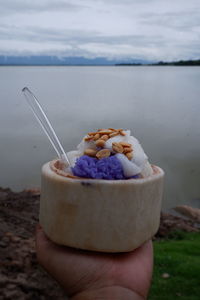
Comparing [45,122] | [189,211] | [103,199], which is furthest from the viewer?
[189,211]

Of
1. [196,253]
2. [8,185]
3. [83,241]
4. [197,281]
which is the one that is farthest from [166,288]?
[8,185]

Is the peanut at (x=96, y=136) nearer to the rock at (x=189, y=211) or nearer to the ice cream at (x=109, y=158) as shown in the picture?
the ice cream at (x=109, y=158)

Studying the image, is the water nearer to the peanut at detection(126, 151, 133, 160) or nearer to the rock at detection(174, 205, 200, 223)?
the rock at detection(174, 205, 200, 223)

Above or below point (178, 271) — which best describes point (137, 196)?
above

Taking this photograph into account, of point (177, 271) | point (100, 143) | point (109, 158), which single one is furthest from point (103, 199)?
point (177, 271)

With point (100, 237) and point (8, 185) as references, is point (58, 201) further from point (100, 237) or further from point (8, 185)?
point (8, 185)

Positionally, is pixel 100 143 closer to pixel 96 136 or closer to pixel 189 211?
pixel 96 136
